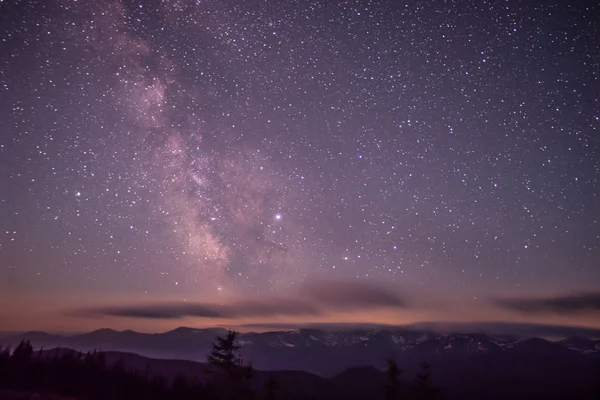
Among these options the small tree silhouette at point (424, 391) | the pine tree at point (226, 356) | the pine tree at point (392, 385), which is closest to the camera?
the pine tree at point (226, 356)

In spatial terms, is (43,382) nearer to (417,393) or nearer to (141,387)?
(141,387)

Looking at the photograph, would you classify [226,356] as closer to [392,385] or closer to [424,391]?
[392,385]

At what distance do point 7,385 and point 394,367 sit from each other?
6367cm

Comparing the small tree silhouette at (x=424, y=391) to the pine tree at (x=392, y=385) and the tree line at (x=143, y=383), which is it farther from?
the pine tree at (x=392, y=385)

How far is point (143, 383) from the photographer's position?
8950cm

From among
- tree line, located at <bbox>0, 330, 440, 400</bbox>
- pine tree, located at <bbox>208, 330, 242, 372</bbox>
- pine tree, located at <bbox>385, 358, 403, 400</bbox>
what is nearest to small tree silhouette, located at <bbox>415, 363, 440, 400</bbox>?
tree line, located at <bbox>0, 330, 440, 400</bbox>

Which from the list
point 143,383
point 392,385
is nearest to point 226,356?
point 392,385

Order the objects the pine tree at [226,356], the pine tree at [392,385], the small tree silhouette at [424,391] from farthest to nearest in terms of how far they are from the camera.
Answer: the small tree silhouette at [424,391], the pine tree at [392,385], the pine tree at [226,356]

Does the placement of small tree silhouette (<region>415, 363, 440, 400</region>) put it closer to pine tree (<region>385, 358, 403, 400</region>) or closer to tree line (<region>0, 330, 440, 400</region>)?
tree line (<region>0, 330, 440, 400</region>)

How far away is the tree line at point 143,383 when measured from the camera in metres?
31.9

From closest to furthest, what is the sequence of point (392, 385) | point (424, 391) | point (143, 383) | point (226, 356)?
point (226, 356), point (392, 385), point (424, 391), point (143, 383)

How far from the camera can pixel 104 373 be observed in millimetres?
94750

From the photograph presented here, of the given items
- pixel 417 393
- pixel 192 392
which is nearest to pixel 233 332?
pixel 417 393

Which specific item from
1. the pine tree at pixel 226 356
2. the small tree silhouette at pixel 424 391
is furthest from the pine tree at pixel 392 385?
the pine tree at pixel 226 356
